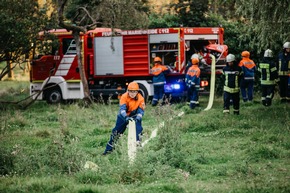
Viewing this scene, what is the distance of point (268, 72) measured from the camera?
69.9ft

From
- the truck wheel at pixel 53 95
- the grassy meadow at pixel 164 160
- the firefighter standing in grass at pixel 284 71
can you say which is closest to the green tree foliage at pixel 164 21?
the truck wheel at pixel 53 95

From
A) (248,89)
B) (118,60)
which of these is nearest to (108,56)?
(118,60)

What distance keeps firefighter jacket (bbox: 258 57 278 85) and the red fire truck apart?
3.20 metres

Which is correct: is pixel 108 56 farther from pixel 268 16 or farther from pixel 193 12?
pixel 268 16

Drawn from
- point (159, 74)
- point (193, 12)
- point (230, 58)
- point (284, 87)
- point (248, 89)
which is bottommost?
point (248, 89)

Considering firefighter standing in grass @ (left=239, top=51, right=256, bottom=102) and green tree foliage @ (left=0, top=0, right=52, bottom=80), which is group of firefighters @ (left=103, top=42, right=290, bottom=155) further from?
green tree foliage @ (left=0, top=0, right=52, bottom=80)

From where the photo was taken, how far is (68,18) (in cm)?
3212

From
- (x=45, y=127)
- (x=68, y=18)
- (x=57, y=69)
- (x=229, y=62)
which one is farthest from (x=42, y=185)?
(x=68, y=18)

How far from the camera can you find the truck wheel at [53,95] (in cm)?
2678

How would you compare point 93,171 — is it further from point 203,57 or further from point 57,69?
point 57,69

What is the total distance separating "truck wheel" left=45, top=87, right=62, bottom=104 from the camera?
26.8 meters

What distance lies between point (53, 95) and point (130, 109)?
14.3 metres

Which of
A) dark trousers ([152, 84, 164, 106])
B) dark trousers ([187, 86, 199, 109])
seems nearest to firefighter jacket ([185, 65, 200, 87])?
dark trousers ([187, 86, 199, 109])

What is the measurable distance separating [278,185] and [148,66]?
642 inches
